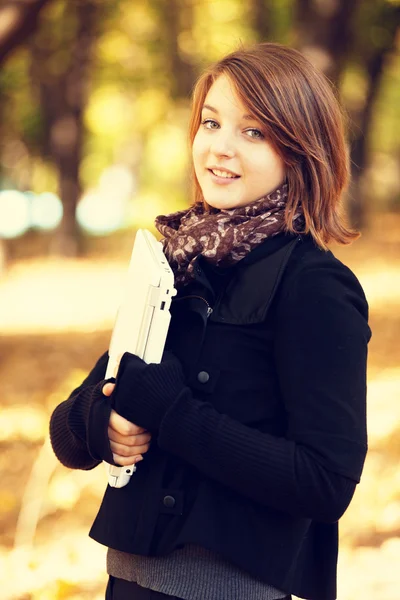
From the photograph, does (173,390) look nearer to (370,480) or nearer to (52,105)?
(370,480)

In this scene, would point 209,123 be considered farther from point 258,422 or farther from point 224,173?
point 258,422

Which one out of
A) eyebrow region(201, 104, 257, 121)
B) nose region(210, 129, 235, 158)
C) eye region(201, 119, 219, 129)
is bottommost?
nose region(210, 129, 235, 158)

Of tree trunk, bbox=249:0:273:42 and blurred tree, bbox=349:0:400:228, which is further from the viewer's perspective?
tree trunk, bbox=249:0:273:42

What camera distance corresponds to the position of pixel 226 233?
1.90 m

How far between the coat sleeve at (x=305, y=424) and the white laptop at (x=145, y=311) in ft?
0.48

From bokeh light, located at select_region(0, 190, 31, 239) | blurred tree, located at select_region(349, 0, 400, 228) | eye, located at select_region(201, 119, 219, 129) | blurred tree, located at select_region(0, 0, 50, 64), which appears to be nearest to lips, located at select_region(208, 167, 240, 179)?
eye, located at select_region(201, 119, 219, 129)

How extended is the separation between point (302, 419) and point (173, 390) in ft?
0.90

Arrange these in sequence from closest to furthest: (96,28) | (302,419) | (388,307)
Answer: (302,419), (388,307), (96,28)

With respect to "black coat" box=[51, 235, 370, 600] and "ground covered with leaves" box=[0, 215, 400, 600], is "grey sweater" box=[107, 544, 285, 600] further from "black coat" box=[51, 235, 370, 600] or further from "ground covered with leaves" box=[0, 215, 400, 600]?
"ground covered with leaves" box=[0, 215, 400, 600]

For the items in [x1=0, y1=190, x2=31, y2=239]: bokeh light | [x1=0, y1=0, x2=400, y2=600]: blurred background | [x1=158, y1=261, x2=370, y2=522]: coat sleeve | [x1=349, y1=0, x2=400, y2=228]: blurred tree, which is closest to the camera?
[x1=158, y1=261, x2=370, y2=522]: coat sleeve

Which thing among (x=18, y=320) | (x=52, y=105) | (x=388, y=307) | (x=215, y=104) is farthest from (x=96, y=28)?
(x=215, y=104)

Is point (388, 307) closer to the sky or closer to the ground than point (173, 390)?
closer to the ground

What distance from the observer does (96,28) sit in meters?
16.1

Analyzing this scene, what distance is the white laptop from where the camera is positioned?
184cm
